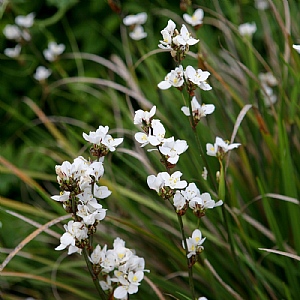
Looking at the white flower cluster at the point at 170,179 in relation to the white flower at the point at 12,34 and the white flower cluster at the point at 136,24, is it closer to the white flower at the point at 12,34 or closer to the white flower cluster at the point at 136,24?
the white flower cluster at the point at 136,24

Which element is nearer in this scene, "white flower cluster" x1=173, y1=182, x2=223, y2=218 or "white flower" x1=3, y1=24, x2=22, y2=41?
"white flower cluster" x1=173, y1=182, x2=223, y2=218

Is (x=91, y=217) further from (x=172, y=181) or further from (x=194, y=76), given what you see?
(x=194, y=76)

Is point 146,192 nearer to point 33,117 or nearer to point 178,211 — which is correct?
point 178,211

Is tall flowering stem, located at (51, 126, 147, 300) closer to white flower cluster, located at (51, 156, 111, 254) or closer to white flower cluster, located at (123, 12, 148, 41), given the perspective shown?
white flower cluster, located at (51, 156, 111, 254)

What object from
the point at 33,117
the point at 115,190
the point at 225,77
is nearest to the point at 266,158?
the point at 225,77

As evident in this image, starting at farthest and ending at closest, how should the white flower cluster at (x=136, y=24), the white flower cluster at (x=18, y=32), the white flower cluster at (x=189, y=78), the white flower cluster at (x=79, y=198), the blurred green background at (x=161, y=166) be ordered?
the white flower cluster at (x=18, y=32)
the white flower cluster at (x=136, y=24)
the blurred green background at (x=161, y=166)
the white flower cluster at (x=189, y=78)
the white flower cluster at (x=79, y=198)

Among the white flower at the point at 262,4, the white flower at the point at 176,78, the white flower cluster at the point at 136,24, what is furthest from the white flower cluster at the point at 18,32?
the white flower at the point at 176,78

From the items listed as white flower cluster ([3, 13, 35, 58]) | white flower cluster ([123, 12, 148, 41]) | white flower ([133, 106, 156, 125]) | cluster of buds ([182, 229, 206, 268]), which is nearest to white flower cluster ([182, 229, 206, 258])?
cluster of buds ([182, 229, 206, 268])

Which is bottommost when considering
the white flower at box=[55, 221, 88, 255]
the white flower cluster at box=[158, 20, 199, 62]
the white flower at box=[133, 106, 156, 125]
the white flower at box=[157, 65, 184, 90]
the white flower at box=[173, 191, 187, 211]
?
the white flower at box=[55, 221, 88, 255]
